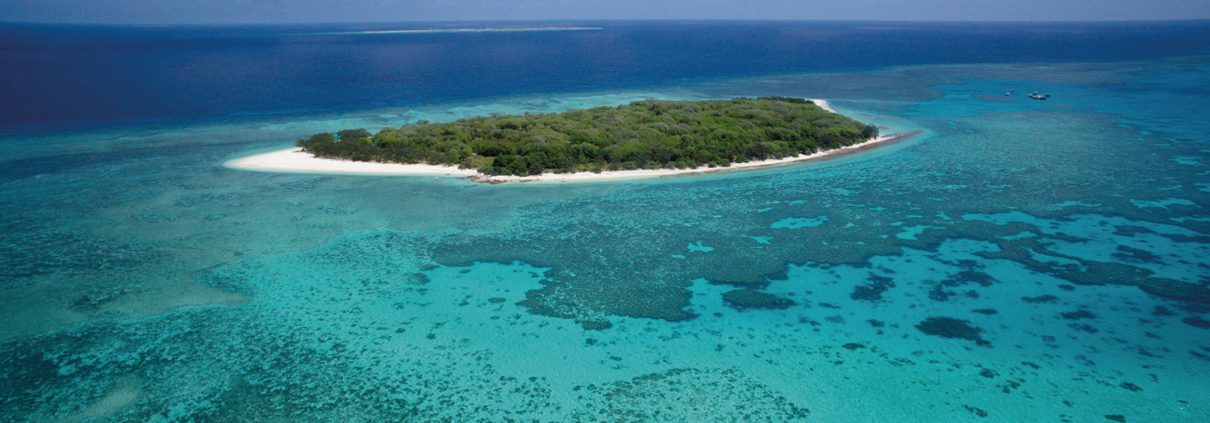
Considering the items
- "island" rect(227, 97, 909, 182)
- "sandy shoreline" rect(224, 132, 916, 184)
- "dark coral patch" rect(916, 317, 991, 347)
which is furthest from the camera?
"island" rect(227, 97, 909, 182)

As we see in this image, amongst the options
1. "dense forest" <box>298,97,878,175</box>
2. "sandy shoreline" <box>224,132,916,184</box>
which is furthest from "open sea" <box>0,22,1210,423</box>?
"dense forest" <box>298,97,878,175</box>

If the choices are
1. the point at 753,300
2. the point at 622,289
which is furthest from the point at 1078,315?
the point at 622,289

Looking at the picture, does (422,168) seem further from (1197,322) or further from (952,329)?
(1197,322)

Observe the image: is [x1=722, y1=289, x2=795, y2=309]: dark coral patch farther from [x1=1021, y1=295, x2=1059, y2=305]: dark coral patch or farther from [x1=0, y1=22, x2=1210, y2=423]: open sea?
[x1=1021, y1=295, x2=1059, y2=305]: dark coral patch

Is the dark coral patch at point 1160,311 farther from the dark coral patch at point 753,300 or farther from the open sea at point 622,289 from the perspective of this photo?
the dark coral patch at point 753,300

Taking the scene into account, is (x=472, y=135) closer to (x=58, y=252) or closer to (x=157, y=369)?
(x=58, y=252)

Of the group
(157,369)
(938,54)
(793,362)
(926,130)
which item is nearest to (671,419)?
(793,362)
